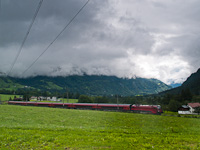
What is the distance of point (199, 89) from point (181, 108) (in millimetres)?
65676

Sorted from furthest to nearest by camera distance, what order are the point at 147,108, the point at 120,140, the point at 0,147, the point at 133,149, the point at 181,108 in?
the point at 181,108, the point at 147,108, the point at 120,140, the point at 0,147, the point at 133,149

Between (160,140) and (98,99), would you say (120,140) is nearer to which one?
(160,140)

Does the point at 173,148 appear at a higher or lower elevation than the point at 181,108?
higher

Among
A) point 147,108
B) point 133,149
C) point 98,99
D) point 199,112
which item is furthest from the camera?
point 98,99

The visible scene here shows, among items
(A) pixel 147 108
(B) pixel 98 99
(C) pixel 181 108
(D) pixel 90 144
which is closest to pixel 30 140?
(D) pixel 90 144

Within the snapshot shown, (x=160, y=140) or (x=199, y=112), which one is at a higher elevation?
(x=160, y=140)

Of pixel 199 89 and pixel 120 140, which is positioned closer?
pixel 120 140

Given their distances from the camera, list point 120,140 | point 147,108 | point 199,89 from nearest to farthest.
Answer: point 120,140 → point 147,108 → point 199,89

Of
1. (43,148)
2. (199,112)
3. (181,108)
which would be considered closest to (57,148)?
(43,148)

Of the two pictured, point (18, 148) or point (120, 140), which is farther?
point (120, 140)

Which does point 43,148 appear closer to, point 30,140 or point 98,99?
point 30,140

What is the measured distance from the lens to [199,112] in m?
73.1

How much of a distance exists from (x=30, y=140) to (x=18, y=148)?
143 cm

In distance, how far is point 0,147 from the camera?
981 cm
